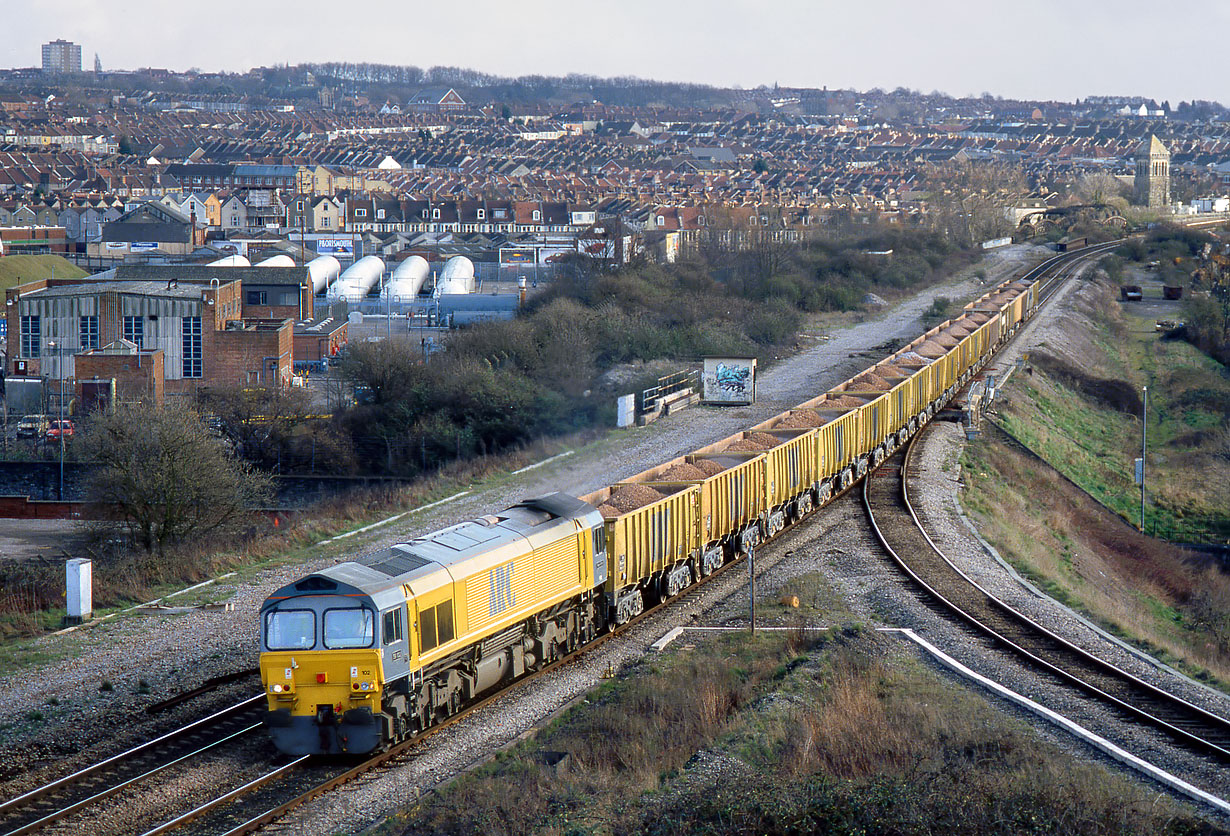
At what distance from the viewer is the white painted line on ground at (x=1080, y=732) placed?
1317cm

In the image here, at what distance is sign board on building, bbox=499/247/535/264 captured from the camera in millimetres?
103938

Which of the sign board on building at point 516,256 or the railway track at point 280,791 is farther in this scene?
the sign board on building at point 516,256

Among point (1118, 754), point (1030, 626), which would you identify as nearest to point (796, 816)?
point (1118, 754)

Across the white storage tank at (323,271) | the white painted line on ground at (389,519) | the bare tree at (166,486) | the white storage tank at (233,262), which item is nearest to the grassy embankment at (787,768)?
the white painted line on ground at (389,519)

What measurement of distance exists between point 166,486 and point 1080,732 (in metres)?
21.6

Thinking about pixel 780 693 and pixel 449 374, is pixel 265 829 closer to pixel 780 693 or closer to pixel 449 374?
pixel 780 693

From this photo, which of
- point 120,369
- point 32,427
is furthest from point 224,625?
point 120,369

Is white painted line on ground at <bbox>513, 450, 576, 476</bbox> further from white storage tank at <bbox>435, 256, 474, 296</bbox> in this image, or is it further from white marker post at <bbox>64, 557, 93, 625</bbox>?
white storage tank at <bbox>435, 256, 474, 296</bbox>

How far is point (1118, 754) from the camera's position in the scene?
47.1 ft

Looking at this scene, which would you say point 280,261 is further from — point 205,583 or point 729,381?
point 205,583

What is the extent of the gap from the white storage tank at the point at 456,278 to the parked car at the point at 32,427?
3692 centimetres

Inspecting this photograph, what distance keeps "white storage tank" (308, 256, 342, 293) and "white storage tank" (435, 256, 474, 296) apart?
27.4 ft

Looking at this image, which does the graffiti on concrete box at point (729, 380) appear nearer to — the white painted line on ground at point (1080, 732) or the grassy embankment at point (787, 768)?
the white painted line on ground at point (1080, 732)

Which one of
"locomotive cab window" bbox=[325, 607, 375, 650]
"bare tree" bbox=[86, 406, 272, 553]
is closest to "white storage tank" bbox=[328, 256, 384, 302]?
"bare tree" bbox=[86, 406, 272, 553]
